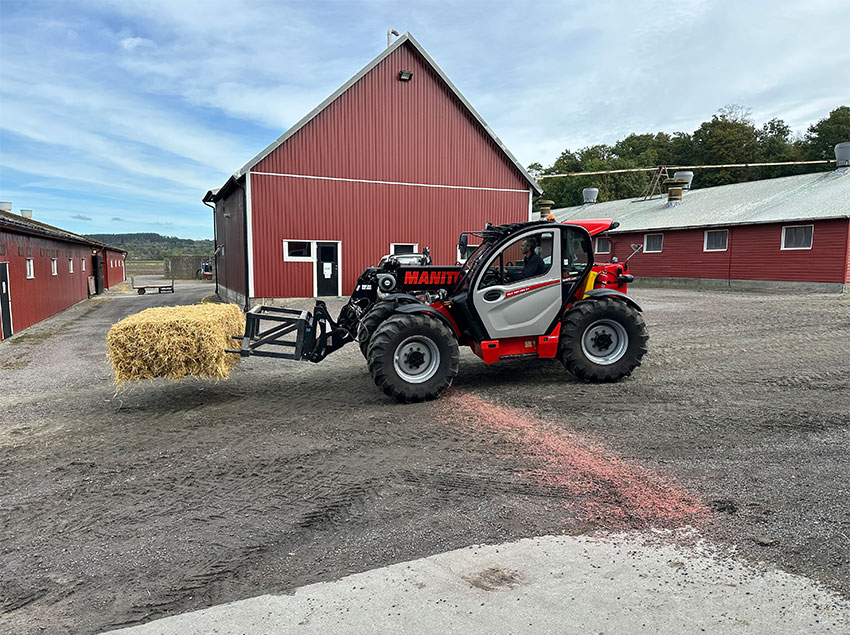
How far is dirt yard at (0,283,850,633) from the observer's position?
3566 millimetres

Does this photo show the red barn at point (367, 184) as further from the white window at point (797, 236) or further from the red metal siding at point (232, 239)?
the white window at point (797, 236)

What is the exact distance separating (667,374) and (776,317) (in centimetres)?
790

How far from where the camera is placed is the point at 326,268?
20.5 meters

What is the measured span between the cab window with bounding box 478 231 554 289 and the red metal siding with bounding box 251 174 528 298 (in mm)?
13538

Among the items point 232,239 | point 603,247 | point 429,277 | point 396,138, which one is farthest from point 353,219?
point 603,247

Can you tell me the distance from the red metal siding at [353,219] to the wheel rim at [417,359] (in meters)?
13.7

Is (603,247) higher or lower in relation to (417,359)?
higher

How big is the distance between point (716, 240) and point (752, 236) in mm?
1918

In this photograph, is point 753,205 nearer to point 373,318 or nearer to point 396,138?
point 396,138

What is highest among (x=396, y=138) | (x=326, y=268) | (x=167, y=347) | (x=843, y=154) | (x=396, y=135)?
(x=843, y=154)

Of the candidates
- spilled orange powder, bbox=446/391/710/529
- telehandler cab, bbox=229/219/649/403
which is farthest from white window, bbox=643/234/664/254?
spilled orange powder, bbox=446/391/710/529

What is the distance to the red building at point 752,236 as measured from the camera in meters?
21.3

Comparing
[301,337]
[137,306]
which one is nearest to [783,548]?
[301,337]

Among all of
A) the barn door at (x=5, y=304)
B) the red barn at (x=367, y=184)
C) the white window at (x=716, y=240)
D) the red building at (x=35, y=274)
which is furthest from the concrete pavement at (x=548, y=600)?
the white window at (x=716, y=240)
